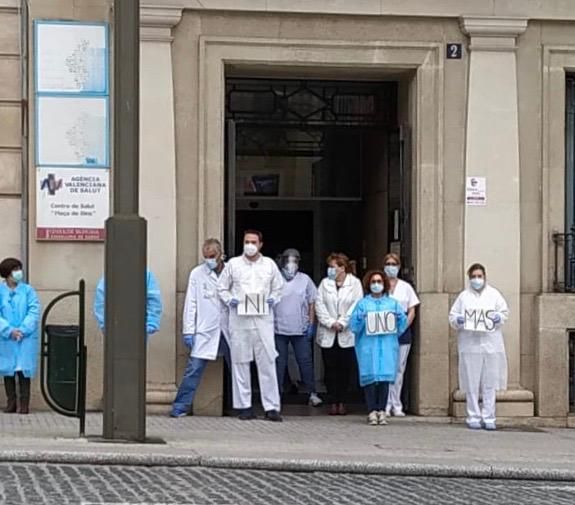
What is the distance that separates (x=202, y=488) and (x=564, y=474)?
11.1ft

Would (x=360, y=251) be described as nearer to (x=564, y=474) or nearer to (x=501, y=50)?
(x=501, y=50)

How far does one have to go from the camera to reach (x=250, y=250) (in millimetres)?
13742

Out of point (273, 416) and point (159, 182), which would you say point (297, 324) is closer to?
point (273, 416)

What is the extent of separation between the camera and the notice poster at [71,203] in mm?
13922

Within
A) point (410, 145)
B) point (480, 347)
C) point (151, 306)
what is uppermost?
point (410, 145)

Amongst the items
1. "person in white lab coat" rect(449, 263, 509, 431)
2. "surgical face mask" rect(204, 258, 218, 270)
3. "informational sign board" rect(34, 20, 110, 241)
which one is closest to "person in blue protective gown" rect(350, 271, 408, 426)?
"person in white lab coat" rect(449, 263, 509, 431)

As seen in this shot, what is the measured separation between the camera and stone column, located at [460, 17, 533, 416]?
47.6ft

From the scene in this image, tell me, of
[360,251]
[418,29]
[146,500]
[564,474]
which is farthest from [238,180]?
[146,500]

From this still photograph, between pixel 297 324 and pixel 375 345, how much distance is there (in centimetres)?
117

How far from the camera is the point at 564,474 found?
10.5m

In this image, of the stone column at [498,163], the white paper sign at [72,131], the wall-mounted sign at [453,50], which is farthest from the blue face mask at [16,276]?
the wall-mounted sign at [453,50]

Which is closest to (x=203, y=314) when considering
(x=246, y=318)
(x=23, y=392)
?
(x=246, y=318)

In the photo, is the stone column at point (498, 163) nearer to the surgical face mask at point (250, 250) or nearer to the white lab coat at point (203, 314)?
the surgical face mask at point (250, 250)

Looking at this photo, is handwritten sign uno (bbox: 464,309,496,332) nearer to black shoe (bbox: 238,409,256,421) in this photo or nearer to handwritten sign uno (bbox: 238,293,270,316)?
handwritten sign uno (bbox: 238,293,270,316)
